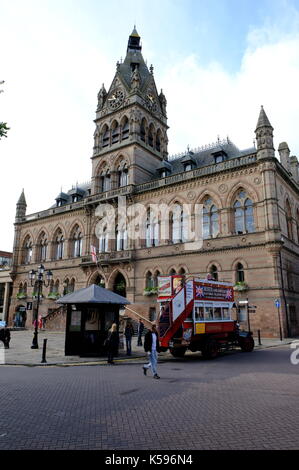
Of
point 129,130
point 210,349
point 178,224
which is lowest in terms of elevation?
point 210,349

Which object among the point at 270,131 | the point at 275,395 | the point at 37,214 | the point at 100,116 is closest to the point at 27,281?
the point at 37,214

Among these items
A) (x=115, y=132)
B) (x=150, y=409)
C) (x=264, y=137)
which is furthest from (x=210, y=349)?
(x=115, y=132)

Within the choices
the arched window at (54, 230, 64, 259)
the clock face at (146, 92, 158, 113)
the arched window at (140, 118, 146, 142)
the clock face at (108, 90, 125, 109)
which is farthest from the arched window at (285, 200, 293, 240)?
the arched window at (54, 230, 64, 259)

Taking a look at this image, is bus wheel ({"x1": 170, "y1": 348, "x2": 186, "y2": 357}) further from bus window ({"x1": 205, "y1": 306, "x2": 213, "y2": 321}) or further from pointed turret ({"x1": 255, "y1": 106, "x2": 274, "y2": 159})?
pointed turret ({"x1": 255, "y1": 106, "x2": 274, "y2": 159})

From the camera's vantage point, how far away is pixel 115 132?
41.2 meters

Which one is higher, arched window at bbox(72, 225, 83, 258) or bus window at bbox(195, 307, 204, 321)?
arched window at bbox(72, 225, 83, 258)

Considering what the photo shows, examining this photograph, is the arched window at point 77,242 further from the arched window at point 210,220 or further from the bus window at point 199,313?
the bus window at point 199,313

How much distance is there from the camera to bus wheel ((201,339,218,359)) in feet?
53.7

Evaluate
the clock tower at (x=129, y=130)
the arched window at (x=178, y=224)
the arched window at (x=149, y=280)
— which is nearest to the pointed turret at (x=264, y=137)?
the arched window at (x=178, y=224)

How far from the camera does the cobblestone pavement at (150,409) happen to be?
5508mm

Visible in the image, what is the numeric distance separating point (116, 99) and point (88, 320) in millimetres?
32241

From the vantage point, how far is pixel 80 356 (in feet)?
55.7

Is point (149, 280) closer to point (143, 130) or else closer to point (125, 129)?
point (143, 130)

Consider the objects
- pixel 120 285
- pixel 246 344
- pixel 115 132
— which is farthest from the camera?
pixel 115 132
